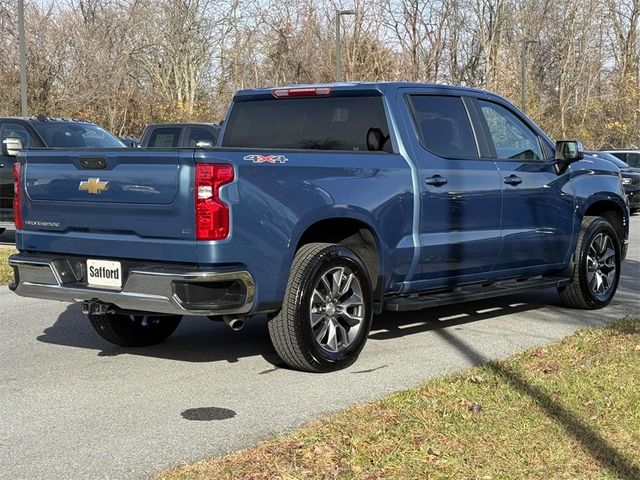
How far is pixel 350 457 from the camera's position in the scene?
447 centimetres

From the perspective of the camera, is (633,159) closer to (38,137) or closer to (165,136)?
(165,136)

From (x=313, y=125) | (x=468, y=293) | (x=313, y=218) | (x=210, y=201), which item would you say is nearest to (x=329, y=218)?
(x=313, y=218)

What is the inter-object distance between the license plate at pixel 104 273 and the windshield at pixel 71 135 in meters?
8.97

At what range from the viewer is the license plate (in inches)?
234

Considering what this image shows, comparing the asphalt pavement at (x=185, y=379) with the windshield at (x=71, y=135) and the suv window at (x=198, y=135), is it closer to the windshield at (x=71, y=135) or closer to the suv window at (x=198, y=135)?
the windshield at (x=71, y=135)

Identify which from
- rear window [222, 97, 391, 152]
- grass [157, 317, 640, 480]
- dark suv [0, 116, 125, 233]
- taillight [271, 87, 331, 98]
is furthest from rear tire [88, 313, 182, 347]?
dark suv [0, 116, 125, 233]

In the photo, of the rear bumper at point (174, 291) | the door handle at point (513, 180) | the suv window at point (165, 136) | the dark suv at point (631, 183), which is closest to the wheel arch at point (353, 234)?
the rear bumper at point (174, 291)

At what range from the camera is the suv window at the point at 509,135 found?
26.4 ft

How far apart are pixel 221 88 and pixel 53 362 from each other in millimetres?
37662

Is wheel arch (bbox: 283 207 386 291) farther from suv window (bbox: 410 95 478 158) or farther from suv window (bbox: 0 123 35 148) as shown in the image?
suv window (bbox: 0 123 35 148)

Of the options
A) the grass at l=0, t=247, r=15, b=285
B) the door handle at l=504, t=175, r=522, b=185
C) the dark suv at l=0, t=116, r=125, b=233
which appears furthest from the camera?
the dark suv at l=0, t=116, r=125, b=233

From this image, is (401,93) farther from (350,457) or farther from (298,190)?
(350,457)

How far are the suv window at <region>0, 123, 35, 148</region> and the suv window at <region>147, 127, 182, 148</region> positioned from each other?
3.33 m

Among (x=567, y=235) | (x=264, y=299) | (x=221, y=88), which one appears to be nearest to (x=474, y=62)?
(x=221, y=88)
